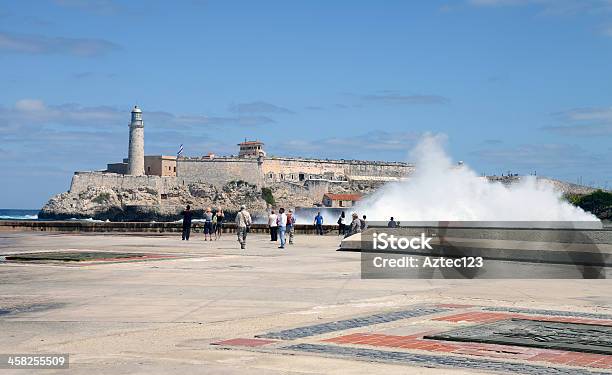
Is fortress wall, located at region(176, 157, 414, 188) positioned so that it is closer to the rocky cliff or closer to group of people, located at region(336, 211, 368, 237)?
the rocky cliff

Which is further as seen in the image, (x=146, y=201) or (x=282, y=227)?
(x=146, y=201)

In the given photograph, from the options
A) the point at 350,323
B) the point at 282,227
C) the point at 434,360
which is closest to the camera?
the point at 434,360

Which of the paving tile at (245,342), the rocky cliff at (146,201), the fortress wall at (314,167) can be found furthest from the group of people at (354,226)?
the fortress wall at (314,167)

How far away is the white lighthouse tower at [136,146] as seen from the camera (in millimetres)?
156488

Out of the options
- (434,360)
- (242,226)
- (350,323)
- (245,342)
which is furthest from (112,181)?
(434,360)

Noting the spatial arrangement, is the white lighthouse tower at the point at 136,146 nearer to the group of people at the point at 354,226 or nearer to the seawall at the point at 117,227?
the seawall at the point at 117,227

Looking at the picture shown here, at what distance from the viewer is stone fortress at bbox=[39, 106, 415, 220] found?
499 feet

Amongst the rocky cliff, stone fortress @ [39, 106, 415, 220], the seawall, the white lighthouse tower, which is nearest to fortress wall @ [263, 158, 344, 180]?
stone fortress @ [39, 106, 415, 220]

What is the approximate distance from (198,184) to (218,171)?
513cm

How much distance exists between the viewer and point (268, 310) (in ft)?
38.7

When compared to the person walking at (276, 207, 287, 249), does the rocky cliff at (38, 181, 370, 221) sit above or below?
above

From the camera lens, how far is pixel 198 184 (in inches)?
6486

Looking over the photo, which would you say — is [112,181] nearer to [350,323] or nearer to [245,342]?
[350,323]

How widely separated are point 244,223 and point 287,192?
5721 inches
